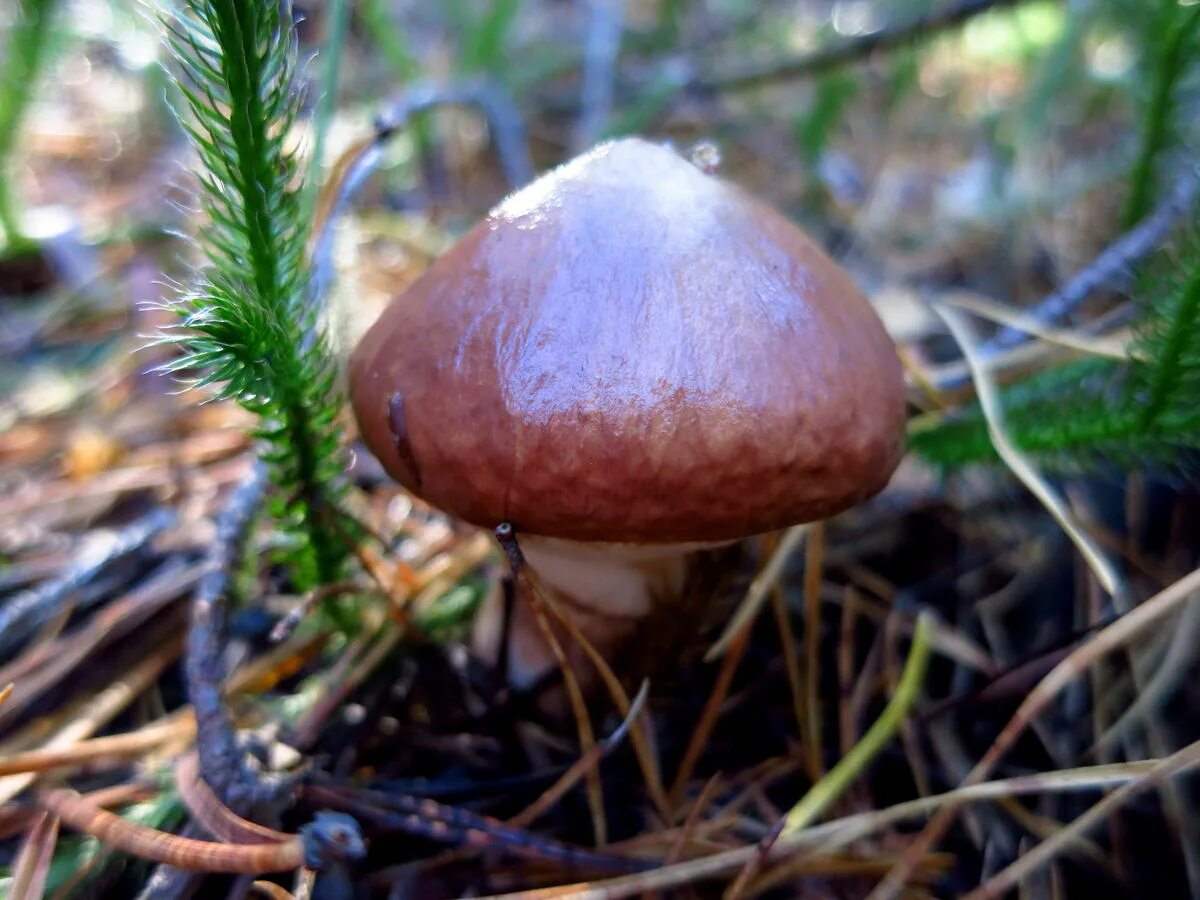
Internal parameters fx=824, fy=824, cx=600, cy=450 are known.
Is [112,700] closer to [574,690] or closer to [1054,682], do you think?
[574,690]

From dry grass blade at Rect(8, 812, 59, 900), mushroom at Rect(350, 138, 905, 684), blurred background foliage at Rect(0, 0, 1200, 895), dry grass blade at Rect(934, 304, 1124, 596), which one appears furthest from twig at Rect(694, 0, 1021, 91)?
dry grass blade at Rect(8, 812, 59, 900)

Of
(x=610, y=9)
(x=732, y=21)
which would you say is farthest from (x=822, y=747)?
(x=732, y=21)

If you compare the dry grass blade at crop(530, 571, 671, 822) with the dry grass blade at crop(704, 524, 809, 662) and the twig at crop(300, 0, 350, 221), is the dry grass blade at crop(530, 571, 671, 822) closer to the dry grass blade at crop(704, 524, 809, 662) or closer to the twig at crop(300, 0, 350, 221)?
the dry grass blade at crop(704, 524, 809, 662)

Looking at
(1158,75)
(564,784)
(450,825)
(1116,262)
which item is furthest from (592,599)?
(1158,75)

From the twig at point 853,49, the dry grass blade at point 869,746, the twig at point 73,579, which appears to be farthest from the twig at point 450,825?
the twig at point 853,49

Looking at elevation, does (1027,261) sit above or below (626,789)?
above

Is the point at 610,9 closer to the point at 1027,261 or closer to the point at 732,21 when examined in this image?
the point at 732,21
